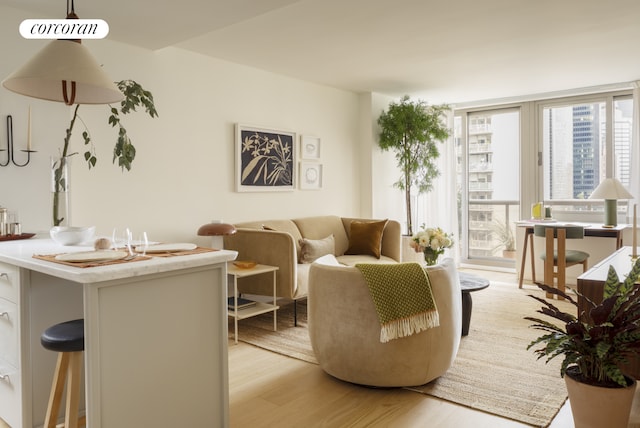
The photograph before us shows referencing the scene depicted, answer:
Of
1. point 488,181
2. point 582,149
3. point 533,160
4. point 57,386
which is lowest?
point 57,386

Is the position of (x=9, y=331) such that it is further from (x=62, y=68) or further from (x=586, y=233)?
(x=586, y=233)

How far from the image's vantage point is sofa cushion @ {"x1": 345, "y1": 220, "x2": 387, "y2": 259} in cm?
521

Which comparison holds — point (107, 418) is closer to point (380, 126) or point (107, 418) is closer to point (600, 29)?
point (600, 29)

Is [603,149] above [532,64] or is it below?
below

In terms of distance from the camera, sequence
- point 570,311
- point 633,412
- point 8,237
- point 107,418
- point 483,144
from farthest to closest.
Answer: point 483,144
point 570,311
point 8,237
point 633,412
point 107,418

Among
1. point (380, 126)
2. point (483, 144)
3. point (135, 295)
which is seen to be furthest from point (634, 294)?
point (483, 144)

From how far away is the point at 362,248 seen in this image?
526cm

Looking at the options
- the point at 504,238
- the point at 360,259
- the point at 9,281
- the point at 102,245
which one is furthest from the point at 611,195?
the point at 9,281

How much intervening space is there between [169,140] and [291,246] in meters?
1.42

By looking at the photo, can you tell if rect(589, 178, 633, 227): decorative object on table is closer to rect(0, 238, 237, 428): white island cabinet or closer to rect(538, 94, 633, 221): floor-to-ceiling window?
rect(538, 94, 633, 221): floor-to-ceiling window

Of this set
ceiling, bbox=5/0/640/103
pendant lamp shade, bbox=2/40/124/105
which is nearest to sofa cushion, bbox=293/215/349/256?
ceiling, bbox=5/0/640/103

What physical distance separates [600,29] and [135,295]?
403 cm

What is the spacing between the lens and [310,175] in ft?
18.4

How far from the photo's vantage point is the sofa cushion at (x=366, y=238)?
521cm
